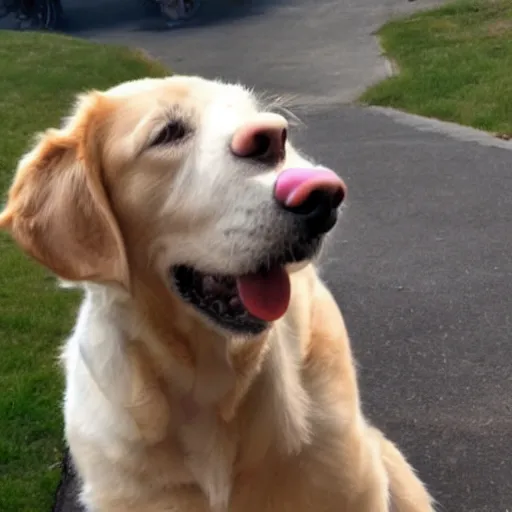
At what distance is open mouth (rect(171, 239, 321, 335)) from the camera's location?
2502mm

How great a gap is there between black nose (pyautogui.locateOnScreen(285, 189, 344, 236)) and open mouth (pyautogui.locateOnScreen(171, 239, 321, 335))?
0.09 metres

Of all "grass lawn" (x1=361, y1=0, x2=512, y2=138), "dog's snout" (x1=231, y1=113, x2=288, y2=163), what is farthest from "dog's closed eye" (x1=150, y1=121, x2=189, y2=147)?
"grass lawn" (x1=361, y1=0, x2=512, y2=138)

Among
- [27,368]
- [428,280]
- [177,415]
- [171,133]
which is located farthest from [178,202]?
[428,280]

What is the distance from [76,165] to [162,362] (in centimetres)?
60

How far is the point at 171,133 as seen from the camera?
2.58 meters

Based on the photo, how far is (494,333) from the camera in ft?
17.4

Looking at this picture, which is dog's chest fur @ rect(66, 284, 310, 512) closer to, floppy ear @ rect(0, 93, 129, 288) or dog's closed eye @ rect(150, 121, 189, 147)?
floppy ear @ rect(0, 93, 129, 288)

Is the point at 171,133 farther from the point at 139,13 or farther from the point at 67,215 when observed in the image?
the point at 139,13

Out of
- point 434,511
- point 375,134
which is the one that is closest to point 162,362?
point 434,511

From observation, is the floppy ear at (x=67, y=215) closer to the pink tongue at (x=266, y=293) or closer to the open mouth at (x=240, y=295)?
the open mouth at (x=240, y=295)

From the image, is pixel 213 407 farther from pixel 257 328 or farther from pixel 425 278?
pixel 425 278

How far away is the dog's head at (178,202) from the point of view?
2.40 meters

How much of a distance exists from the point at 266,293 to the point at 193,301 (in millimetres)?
206

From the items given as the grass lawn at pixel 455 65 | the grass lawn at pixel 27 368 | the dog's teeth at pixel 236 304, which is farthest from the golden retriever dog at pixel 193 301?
the grass lawn at pixel 455 65
